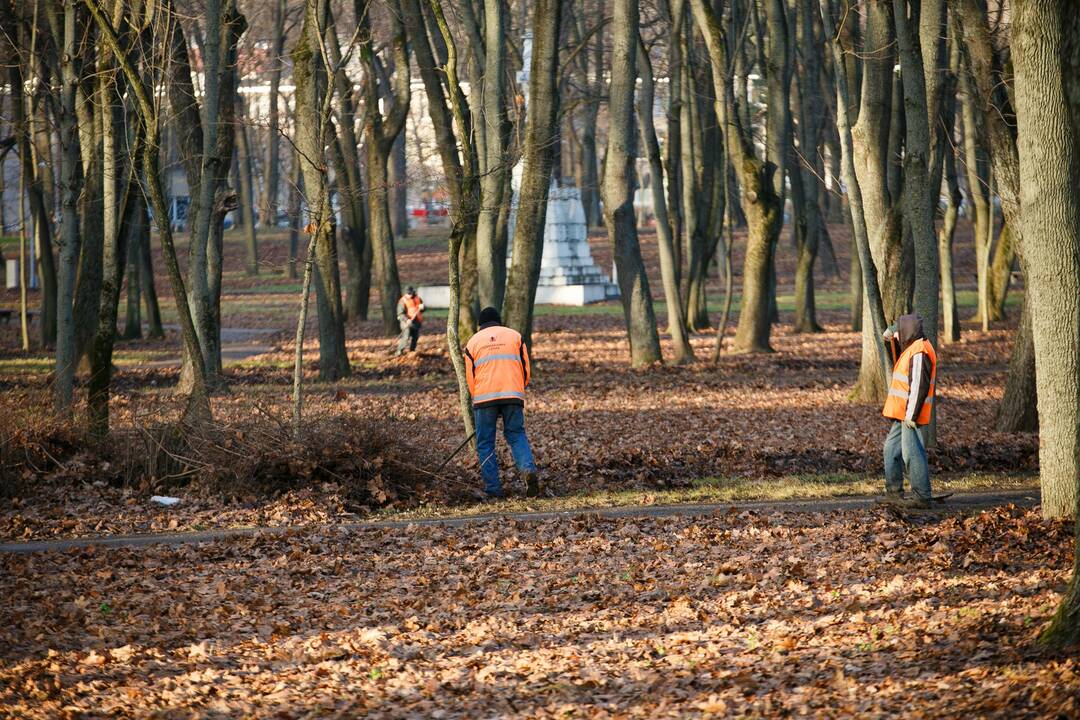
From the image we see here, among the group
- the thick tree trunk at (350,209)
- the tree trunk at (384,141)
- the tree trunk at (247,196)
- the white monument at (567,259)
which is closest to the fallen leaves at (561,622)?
the tree trunk at (384,141)

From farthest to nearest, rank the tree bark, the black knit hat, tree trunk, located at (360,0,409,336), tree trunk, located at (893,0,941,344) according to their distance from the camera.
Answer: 1. tree trunk, located at (360,0,409,336)
2. the tree bark
3. tree trunk, located at (893,0,941,344)
4. the black knit hat

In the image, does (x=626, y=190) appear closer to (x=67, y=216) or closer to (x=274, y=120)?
(x=274, y=120)

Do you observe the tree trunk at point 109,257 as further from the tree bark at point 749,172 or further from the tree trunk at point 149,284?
the tree trunk at point 149,284

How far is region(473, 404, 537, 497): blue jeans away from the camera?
12.4 meters

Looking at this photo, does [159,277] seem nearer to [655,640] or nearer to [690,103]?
[690,103]

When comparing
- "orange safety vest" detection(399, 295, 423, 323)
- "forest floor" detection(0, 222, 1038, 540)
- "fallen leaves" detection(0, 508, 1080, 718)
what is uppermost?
"orange safety vest" detection(399, 295, 423, 323)

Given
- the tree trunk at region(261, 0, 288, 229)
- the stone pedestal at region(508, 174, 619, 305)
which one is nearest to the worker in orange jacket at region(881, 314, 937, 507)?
the tree trunk at region(261, 0, 288, 229)

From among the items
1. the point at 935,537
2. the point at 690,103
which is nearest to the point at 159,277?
the point at 690,103

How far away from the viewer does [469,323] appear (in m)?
22.8

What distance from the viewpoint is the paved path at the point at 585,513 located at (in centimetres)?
1066

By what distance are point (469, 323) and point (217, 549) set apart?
12757 mm

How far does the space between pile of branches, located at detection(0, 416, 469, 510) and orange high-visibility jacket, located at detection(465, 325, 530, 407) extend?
981 millimetres

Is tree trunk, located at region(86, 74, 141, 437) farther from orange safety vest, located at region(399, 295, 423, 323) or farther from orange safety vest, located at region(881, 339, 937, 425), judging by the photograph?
orange safety vest, located at region(399, 295, 423, 323)

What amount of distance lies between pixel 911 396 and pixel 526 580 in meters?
3.82
